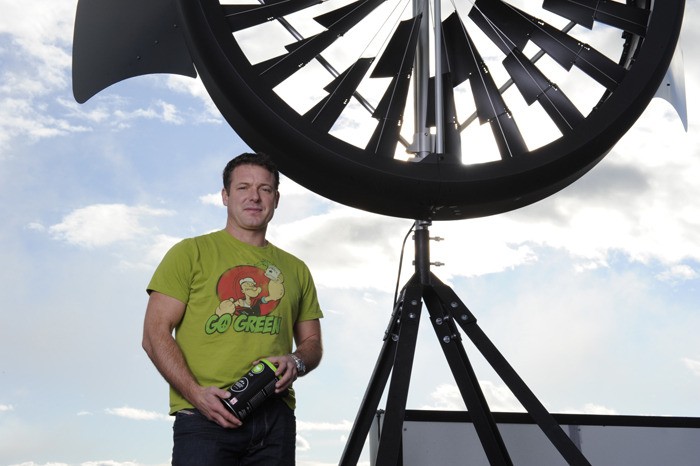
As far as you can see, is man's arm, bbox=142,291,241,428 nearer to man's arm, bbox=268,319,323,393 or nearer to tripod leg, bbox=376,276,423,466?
man's arm, bbox=268,319,323,393

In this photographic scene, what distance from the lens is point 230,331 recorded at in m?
1.97

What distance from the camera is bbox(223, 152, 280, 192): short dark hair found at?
214cm

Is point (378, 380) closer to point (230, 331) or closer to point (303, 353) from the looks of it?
point (303, 353)

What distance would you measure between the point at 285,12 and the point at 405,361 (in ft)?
3.50

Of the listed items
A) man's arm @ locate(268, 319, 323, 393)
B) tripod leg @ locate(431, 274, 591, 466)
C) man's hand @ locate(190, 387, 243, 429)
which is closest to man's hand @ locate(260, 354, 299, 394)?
man's arm @ locate(268, 319, 323, 393)

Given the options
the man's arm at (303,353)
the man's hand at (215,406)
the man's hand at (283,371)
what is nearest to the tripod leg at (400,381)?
the man's arm at (303,353)

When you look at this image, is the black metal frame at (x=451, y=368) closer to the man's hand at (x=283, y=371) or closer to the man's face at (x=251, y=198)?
the man's hand at (x=283, y=371)

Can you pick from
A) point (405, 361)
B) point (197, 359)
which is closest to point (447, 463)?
point (405, 361)

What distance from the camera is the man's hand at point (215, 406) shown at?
1855 mm

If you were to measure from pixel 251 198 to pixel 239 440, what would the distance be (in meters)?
0.59

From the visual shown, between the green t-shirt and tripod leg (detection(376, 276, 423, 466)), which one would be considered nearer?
the green t-shirt

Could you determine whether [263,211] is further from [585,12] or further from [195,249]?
[585,12]

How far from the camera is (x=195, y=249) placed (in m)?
2.05

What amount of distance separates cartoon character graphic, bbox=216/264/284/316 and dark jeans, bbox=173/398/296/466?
227mm
